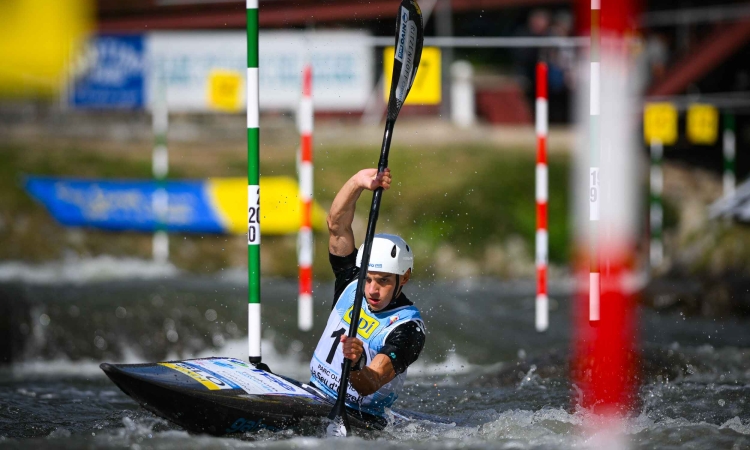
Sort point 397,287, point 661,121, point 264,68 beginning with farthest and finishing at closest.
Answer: point 264,68
point 661,121
point 397,287

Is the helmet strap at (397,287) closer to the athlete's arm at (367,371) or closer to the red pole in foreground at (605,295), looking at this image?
the athlete's arm at (367,371)

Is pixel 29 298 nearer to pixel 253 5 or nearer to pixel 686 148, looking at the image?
pixel 253 5

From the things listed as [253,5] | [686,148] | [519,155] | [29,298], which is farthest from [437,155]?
[253,5]

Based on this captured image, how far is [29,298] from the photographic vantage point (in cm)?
798

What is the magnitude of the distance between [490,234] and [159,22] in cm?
672

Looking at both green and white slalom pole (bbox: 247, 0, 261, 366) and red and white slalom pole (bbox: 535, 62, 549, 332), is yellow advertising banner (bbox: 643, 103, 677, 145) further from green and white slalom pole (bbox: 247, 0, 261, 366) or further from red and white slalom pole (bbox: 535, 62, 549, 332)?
green and white slalom pole (bbox: 247, 0, 261, 366)

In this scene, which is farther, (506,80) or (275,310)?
(506,80)

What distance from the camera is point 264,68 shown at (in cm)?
1359

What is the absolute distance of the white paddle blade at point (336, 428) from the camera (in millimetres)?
4406

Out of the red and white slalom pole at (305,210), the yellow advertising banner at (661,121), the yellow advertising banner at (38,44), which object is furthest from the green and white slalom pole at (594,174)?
the yellow advertising banner at (38,44)

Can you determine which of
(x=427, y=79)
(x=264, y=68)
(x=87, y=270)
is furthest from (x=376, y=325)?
(x=264, y=68)

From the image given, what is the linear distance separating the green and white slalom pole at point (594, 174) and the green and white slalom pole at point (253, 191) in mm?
1777

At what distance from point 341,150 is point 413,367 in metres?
6.35

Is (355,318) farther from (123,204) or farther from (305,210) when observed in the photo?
(123,204)
